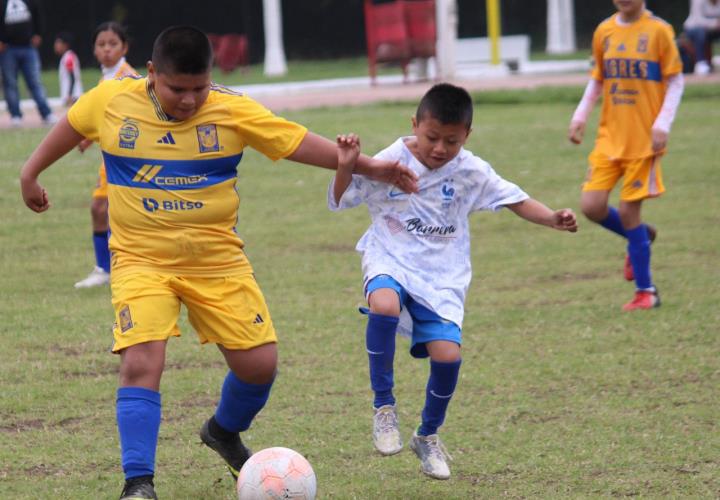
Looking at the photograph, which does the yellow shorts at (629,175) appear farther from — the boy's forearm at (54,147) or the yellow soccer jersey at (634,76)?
the boy's forearm at (54,147)

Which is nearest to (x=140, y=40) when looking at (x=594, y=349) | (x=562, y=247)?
(x=562, y=247)

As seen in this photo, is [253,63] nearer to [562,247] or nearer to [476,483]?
A: [562,247]

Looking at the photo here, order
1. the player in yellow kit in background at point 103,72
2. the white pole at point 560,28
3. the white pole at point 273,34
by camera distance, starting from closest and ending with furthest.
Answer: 1. the player in yellow kit in background at point 103,72
2. the white pole at point 273,34
3. the white pole at point 560,28

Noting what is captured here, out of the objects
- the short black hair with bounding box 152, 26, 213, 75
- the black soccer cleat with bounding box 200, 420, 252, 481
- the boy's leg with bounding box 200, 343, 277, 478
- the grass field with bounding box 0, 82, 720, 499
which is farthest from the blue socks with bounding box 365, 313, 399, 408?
the short black hair with bounding box 152, 26, 213, 75

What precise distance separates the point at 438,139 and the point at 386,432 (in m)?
1.13

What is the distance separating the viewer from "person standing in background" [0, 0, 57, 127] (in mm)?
16703

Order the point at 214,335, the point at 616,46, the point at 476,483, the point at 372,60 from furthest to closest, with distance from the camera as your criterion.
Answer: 1. the point at 372,60
2. the point at 616,46
3. the point at 476,483
4. the point at 214,335

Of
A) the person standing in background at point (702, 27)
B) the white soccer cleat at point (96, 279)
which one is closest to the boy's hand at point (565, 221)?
the white soccer cleat at point (96, 279)

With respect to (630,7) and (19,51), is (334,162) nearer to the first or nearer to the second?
(630,7)

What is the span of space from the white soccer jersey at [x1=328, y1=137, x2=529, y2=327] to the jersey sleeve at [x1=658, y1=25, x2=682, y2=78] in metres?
3.07

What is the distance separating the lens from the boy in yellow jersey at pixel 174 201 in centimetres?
432

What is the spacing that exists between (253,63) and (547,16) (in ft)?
27.8

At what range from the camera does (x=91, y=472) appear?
496 centimetres

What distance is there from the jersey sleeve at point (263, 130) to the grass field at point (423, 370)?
1.28 metres
